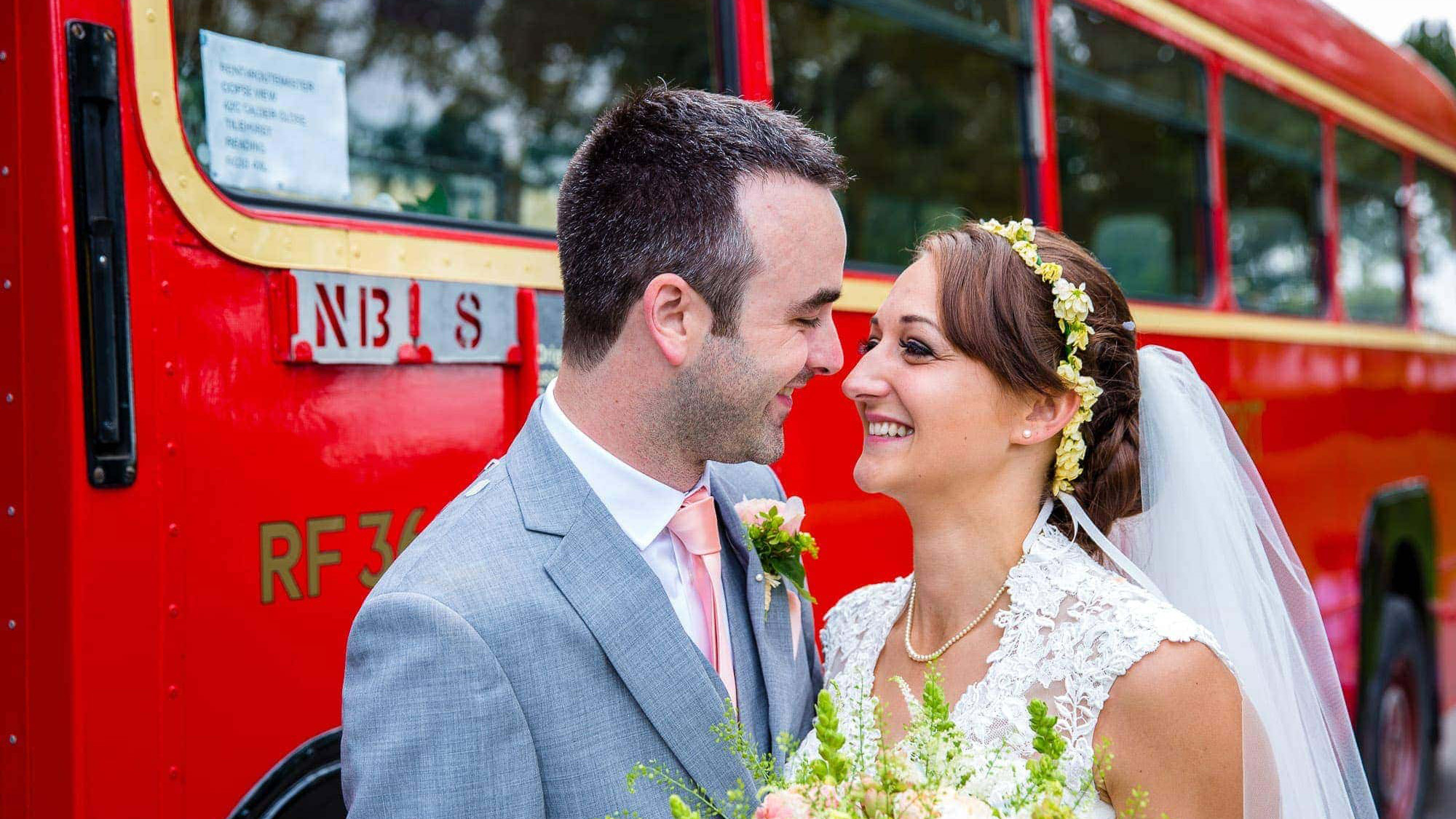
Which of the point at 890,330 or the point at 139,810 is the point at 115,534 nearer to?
the point at 139,810

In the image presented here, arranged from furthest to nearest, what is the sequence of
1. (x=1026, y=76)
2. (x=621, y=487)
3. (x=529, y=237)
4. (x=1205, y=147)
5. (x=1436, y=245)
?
(x=1436, y=245) → (x=1205, y=147) → (x=1026, y=76) → (x=529, y=237) → (x=621, y=487)

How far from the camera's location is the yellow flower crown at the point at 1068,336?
2.25m

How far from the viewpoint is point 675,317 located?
1.97 m

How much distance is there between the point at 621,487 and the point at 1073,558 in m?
0.84

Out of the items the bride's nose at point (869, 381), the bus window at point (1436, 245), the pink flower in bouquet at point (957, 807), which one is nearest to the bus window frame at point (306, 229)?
the bride's nose at point (869, 381)

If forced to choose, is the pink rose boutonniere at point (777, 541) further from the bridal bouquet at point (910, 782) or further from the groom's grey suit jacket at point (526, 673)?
the bridal bouquet at point (910, 782)

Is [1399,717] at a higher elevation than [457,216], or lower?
lower

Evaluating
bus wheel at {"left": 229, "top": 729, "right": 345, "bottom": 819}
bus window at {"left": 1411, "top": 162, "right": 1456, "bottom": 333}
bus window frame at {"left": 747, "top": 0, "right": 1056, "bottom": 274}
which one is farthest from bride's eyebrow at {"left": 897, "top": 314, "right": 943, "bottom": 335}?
bus window at {"left": 1411, "top": 162, "right": 1456, "bottom": 333}

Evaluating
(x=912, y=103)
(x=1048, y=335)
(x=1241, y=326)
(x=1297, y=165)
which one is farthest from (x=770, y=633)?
(x=1297, y=165)

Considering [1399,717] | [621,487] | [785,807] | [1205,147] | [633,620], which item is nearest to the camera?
[785,807]

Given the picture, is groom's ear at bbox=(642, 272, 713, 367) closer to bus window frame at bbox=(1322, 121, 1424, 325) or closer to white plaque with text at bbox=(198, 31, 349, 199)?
white plaque with text at bbox=(198, 31, 349, 199)

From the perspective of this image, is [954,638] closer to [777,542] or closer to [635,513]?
[777,542]

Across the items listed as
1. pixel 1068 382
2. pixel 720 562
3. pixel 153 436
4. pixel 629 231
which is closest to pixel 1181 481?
pixel 1068 382

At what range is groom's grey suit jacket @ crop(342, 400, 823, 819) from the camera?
5.23 feet
